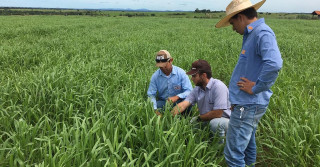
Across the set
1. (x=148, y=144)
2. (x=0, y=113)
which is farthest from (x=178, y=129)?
(x=0, y=113)

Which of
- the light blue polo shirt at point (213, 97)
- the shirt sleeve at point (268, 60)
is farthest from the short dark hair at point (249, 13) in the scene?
the light blue polo shirt at point (213, 97)

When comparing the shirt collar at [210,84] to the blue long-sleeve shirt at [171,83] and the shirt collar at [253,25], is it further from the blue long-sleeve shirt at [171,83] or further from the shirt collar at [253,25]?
the shirt collar at [253,25]

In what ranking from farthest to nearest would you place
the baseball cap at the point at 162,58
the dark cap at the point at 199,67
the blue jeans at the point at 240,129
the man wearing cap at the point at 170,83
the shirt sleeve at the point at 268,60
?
1. the man wearing cap at the point at 170,83
2. the baseball cap at the point at 162,58
3. the dark cap at the point at 199,67
4. the blue jeans at the point at 240,129
5. the shirt sleeve at the point at 268,60

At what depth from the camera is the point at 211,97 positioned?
298 centimetres

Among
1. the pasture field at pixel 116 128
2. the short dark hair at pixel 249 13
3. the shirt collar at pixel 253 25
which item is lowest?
the pasture field at pixel 116 128

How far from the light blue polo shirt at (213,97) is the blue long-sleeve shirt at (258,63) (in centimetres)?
70

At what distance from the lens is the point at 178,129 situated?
2746 mm

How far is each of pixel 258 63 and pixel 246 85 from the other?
8.9 inches

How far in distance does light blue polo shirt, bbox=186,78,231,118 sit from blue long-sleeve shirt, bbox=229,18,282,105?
0.70 metres

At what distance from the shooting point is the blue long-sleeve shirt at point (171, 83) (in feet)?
12.4

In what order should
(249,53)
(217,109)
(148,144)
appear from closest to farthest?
(249,53)
(148,144)
(217,109)

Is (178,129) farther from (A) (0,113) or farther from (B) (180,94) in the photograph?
(A) (0,113)

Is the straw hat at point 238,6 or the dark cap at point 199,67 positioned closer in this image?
the straw hat at point 238,6

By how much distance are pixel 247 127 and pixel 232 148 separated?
0.29 metres
